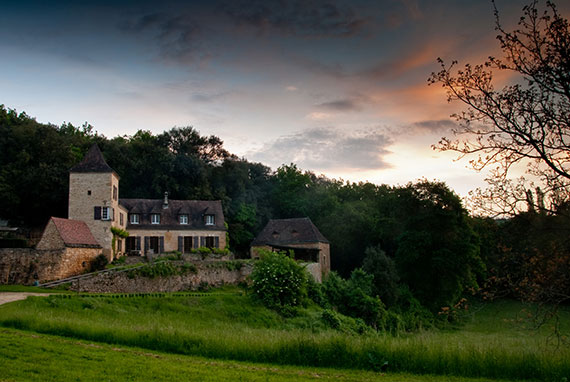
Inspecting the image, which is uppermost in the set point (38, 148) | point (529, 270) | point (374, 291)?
point (38, 148)

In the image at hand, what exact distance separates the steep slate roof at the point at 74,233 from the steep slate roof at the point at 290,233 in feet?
53.9

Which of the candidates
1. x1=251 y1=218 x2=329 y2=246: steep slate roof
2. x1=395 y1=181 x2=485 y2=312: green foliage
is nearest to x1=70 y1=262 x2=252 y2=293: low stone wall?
x1=251 y1=218 x2=329 y2=246: steep slate roof

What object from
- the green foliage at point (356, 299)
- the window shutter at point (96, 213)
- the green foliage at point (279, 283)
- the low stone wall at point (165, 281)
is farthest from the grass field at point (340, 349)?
the window shutter at point (96, 213)

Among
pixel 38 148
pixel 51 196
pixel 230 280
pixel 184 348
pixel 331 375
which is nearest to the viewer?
pixel 331 375

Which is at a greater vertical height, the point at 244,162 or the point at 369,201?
the point at 244,162

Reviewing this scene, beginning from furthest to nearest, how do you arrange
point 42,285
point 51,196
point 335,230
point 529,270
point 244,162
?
1. point 244,162
2. point 335,230
3. point 51,196
4. point 42,285
5. point 529,270

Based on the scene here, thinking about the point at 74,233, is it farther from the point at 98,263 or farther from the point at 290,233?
the point at 290,233

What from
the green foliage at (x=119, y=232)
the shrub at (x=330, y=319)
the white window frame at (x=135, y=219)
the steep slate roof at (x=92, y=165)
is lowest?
the shrub at (x=330, y=319)

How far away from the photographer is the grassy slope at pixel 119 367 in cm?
975

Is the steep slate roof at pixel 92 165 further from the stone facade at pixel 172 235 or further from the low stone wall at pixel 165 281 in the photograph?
the low stone wall at pixel 165 281

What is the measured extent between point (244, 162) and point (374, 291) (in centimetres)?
2882

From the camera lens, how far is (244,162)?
Result: 197 ft

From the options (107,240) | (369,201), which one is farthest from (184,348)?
(369,201)

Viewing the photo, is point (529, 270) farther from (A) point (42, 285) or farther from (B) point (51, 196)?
(B) point (51, 196)
